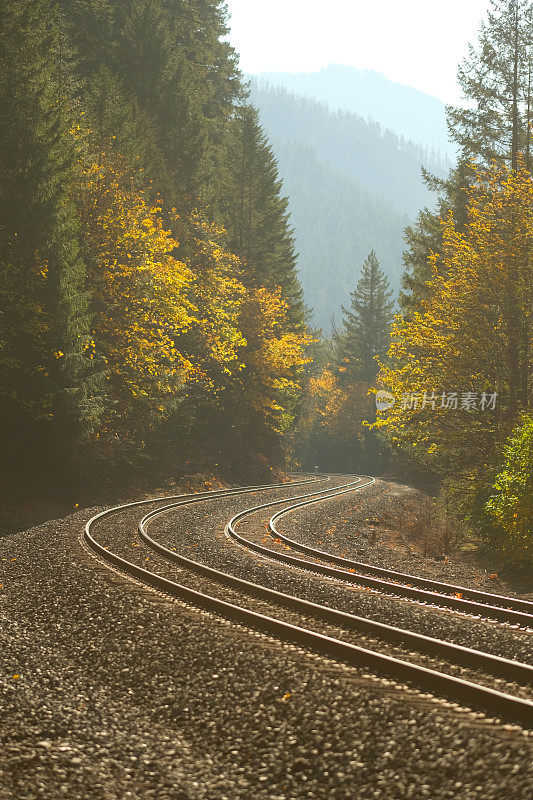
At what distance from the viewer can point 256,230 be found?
4703 centimetres

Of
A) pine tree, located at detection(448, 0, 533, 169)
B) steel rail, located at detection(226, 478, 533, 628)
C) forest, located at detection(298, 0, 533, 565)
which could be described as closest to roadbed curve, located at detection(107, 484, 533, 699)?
steel rail, located at detection(226, 478, 533, 628)

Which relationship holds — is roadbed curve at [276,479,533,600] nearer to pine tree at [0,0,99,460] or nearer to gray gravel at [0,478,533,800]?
gray gravel at [0,478,533,800]

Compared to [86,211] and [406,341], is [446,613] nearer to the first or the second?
[406,341]

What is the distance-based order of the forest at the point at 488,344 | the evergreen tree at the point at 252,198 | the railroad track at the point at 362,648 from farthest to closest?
the evergreen tree at the point at 252,198 → the forest at the point at 488,344 → the railroad track at the point at 362,648

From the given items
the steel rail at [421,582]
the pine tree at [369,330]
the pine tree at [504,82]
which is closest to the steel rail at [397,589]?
the steel rail at [421,582]

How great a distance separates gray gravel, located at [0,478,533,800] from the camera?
14.5 ft

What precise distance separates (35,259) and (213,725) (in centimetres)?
1721

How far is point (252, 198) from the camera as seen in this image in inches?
1861

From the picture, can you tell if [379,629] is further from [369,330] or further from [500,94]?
[369,330]

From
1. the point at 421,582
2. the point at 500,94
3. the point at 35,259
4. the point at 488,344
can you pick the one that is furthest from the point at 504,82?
the point at 421,582

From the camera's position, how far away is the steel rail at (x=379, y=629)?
6.26m

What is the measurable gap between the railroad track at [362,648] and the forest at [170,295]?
6.46m

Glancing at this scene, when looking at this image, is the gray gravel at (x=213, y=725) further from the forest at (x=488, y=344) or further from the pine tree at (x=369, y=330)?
the pine tree at (x=369, y=330)

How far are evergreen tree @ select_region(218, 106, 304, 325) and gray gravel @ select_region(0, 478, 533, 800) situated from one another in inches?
1548
